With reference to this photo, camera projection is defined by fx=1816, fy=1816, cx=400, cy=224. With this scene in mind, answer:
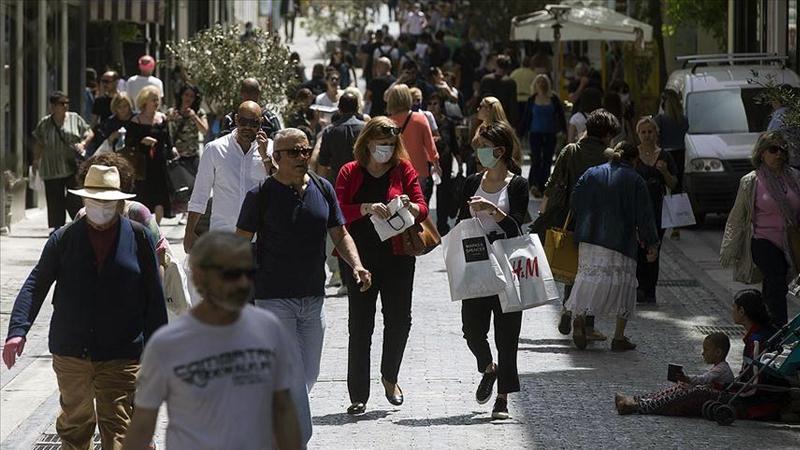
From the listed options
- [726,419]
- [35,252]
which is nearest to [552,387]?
[726,419]

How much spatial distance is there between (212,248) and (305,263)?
11.5ft

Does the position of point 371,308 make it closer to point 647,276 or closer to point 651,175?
point 651,175

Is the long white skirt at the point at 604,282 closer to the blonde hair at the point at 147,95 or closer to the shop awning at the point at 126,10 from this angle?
the blonde hair at the point at 147,95

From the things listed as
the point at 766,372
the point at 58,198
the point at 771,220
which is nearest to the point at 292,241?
the point at 766,372

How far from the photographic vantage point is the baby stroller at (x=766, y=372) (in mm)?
10016

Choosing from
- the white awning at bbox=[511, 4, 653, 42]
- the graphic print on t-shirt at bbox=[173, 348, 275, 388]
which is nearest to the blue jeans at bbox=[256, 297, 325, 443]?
the graphic print on t-shirt at bbox=[173, 348, 275, 388]

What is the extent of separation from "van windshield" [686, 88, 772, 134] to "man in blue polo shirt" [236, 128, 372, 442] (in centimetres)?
1328

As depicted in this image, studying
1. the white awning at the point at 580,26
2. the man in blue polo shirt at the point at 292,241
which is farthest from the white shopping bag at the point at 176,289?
the white awning at the point at 580,26

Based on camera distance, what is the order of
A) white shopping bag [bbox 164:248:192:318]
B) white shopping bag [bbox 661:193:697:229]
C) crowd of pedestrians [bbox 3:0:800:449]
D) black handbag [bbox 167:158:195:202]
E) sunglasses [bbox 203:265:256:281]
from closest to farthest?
sunglasses [bbox 203:265:256:281]
crowd of pedestrians [bbox 3:0:800:449]
white shopping bag [bbox 164:248:192:318]
white shopping bag [bbox 661:193:697:229]
black handbag [bbox 167:158:195:202]

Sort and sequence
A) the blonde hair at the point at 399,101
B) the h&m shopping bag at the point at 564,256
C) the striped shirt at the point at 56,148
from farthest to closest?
the striped shirt at the point at 56,148 < the blonde hair at the point at 399,101 < the h&m shopping bag at the point at 564,256

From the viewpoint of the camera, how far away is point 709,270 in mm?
17766

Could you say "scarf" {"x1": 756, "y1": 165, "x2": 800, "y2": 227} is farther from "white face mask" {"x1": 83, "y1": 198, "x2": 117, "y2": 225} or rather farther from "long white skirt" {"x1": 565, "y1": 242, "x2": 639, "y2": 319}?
"white face mask" {"x1": 83, "y1": 198, "x2": 117, "y2": 225}

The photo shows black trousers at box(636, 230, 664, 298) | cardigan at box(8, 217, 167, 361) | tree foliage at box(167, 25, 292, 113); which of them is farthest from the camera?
tree foliage at box(167, 25, 292, 113)

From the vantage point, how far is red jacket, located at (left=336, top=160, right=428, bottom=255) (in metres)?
10.3
